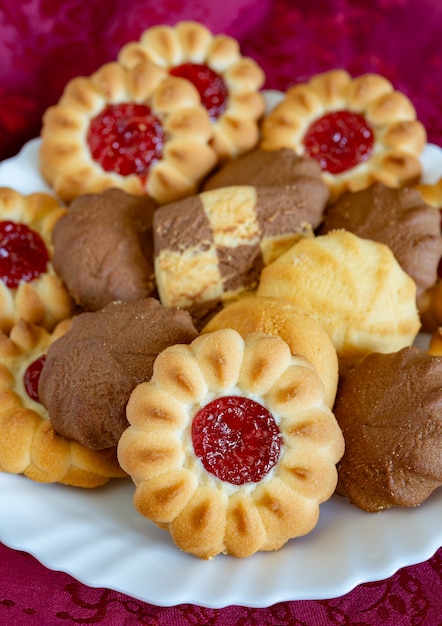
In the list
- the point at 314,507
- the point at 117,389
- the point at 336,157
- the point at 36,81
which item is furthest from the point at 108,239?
the point at 36,81

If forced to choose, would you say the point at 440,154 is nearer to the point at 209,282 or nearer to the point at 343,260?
the point at 343,260

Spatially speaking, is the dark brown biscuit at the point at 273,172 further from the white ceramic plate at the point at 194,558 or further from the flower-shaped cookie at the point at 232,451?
the white ceramic plate at the point at 194,558

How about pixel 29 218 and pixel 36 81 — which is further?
pixel 36 81

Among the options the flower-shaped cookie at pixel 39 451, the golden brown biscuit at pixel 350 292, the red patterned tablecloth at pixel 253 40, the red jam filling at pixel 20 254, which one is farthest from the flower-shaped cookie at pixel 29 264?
the red patterned tablecloth at pixel 253 40

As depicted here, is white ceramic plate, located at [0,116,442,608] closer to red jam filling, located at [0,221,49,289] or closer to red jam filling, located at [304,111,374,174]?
red jam filling, located at [0,221,49,289]

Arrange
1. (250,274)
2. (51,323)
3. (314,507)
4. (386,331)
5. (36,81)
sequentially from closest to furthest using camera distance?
(314,507), (386,331), (250,274), (51,323), (36,81)

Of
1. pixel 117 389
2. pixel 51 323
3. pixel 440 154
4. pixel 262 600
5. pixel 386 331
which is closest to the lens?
pixel 262 600

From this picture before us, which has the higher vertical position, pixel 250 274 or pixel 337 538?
pixel 250 274
